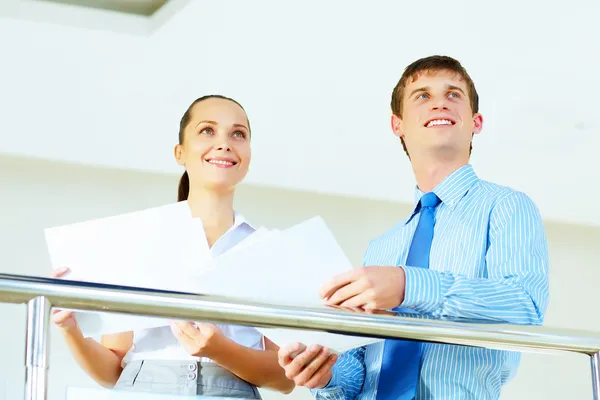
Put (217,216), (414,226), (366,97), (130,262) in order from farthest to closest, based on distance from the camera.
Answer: (366,97) < (217,216) < (414,226) < (130,262)

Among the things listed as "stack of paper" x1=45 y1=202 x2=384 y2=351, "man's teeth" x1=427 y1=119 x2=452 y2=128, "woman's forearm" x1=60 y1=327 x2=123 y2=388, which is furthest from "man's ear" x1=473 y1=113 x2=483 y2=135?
"woman's forearm" x1=60 y1=327 x2=123 y2=388

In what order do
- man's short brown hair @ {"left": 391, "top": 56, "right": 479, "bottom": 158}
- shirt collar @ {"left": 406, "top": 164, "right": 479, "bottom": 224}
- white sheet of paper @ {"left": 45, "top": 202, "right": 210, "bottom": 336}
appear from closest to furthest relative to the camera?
white sheet of paper @ {"left": 45, "top": 202, "right": 210, "bottom": 336}
shirt collar @ {"left": 406, "top": 164, "right": 479, "bottom": 224}
man's short brown hair @ {"left": 391, "top": 56, "right": 479, "bottom": 158}

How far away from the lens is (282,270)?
1487mm

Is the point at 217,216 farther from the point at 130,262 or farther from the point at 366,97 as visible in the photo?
the point at 366,97

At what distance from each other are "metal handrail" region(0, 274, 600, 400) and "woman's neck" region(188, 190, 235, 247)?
2.52ft

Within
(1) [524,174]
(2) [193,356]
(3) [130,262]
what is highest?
(1) [524,174]

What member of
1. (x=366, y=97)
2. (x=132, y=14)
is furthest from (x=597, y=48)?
(x=132, y=14)

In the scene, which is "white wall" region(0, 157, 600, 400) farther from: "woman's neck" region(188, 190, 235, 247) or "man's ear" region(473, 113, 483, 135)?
"man's ear" region(473, 113, 483, 135)

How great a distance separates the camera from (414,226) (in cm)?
192

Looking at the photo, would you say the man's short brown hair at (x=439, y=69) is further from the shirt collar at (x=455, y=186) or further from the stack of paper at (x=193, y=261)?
the stack of paper at (x=193, y=261)

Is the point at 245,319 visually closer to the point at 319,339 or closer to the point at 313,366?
the point at 319,339

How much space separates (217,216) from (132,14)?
2956 mm

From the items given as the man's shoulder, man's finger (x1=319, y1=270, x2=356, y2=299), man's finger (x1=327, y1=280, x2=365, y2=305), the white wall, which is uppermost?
the white wall

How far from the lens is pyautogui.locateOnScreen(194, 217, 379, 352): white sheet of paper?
147 centimetres
